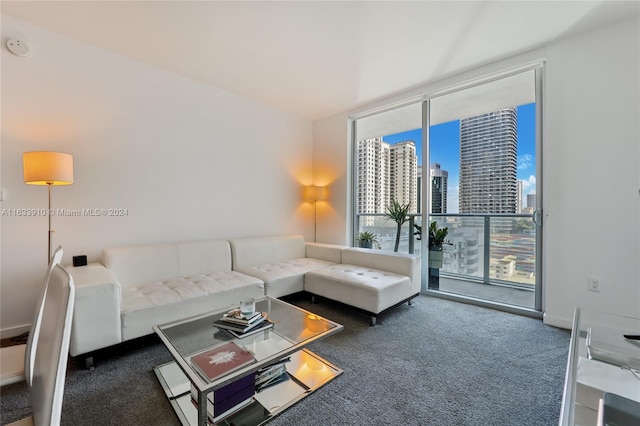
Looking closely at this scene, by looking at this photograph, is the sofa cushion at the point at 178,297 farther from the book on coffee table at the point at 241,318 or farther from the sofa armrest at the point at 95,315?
the book on coffee table at the point at 241,318

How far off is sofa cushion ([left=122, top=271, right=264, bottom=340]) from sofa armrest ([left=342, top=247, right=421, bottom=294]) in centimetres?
126

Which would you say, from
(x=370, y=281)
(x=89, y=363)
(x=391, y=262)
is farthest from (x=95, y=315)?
(x=391, y=262)

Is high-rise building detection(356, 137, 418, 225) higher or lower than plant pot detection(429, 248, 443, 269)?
higher

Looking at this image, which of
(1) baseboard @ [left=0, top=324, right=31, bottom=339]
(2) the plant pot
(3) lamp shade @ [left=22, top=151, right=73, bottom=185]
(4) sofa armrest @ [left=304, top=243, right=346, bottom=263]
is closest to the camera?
(3) lamp shade @ [left=22, top=151, right=73, bottom=185]

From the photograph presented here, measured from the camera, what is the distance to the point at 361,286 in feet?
8.41

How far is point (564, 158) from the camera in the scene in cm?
250

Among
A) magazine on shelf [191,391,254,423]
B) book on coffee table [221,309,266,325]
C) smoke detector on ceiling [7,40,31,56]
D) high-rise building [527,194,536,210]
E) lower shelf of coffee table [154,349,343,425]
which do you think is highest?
smoke detector on ceiling [7,40,31,56]

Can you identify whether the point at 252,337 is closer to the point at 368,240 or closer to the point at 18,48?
the point at 368,240

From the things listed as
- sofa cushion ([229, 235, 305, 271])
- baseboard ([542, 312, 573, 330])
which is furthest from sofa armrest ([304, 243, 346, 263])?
baseboard ([542, 312, 573, 330])

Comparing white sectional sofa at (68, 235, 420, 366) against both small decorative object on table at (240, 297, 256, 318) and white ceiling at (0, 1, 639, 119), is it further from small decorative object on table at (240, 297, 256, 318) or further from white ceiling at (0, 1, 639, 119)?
white ceiling at (0, 1, 639, 119)

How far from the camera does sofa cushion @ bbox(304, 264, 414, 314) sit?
2516mm

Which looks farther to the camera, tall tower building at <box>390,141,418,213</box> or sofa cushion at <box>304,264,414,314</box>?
tall tower building at <box>390,141,418,213</box>

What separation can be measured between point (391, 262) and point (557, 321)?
1.56m

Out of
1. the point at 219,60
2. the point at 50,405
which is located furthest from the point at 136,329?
the point at 219,60
